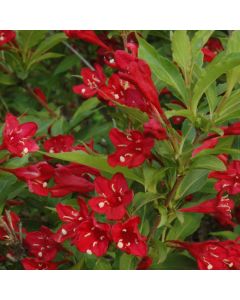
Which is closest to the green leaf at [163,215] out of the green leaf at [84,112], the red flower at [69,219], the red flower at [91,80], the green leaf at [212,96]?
the red flower at [69,219]

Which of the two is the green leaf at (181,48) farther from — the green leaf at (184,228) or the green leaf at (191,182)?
the green leaf at (184,228)

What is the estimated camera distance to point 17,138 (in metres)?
2.04

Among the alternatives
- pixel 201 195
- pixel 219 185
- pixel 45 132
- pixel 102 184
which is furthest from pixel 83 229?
pixel 45 132

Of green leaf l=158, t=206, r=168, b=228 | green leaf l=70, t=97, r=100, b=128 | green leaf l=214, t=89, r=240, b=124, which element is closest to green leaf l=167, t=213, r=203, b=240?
green leaf l=158, t=206, r=168, b=228

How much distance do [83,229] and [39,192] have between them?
1.14 feet

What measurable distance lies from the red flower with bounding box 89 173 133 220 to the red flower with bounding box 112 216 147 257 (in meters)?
0.03

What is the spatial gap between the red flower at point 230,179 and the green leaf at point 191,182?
7 centimetres

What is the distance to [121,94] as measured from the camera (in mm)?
1990

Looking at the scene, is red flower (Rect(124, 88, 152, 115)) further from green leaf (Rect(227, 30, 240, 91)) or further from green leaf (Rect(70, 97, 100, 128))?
green leaf (Rect(70, 97, 100, 128))

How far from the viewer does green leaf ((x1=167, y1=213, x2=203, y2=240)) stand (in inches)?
78.5

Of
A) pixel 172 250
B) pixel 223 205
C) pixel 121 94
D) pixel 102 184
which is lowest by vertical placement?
pixel 172 250

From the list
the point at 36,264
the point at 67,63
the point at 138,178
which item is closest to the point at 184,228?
the point at 138,178

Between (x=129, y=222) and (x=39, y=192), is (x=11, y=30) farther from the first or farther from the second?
(x=129, y=222)

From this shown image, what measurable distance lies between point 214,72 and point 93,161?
1.39ft
